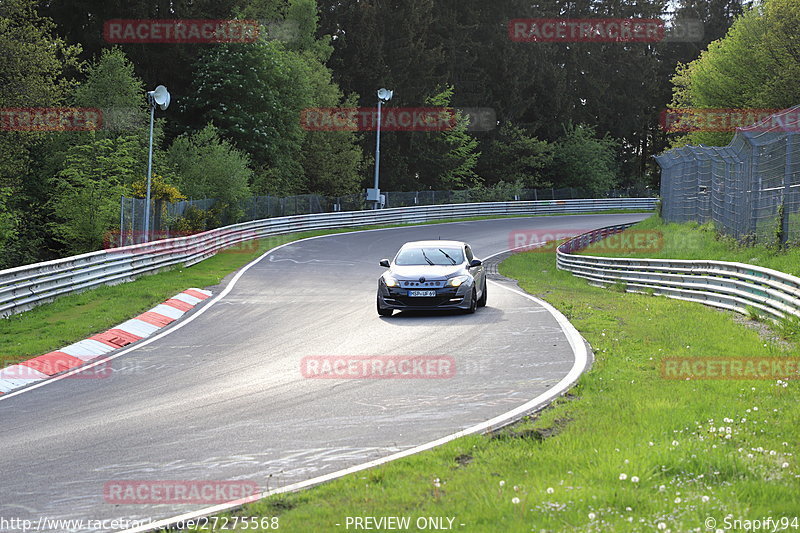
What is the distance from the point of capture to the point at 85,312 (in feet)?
58.3

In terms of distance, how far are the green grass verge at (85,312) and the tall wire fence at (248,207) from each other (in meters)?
3.37

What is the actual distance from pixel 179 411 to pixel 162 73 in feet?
163

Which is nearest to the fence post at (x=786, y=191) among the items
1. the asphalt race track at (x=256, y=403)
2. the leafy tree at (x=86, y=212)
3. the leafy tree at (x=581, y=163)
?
the asphalt race track at (x=256, y=403)

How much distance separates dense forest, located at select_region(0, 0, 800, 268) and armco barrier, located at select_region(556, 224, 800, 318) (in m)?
17.4

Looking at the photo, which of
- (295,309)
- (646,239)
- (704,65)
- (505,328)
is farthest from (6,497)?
(704,65)

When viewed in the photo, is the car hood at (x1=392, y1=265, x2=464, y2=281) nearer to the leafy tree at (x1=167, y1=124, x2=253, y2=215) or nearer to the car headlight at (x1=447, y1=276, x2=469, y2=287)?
the car headlight at (x1=447, y1=276, x2=469, y2=287)

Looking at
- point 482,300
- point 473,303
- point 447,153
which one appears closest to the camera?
point 473,303

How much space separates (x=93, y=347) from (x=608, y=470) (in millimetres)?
10507

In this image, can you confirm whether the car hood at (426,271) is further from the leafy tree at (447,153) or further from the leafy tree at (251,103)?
the leafy tree at (447,153)

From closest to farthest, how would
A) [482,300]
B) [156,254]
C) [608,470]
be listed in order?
[608,470] → [482,300] → [156,254]

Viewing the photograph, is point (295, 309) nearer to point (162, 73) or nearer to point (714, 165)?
point (714, 165)

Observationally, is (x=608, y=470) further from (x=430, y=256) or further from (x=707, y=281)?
(x=707, y=281)

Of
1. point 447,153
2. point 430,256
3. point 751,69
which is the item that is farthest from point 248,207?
point 751,69

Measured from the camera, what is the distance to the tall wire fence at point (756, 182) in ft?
56.3
